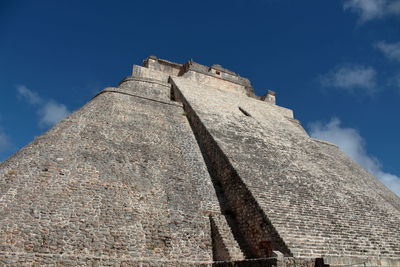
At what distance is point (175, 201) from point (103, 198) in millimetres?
1584

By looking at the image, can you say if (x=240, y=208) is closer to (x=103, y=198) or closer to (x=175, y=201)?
(x=175, y=201)

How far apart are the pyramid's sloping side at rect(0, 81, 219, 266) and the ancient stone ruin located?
2cm

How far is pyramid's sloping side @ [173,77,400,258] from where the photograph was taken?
6.28 metres

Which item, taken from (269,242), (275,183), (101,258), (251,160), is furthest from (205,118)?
(101,258)

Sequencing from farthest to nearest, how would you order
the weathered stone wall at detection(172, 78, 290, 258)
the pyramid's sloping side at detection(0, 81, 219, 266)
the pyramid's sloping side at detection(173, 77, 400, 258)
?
the pyramid's sloping side at detection(173, 77, 400, 258), the weathered stone wall at detection(172, 78, 290, 258), the pyramid's sloping side at detection(0, 81, 219, 266)

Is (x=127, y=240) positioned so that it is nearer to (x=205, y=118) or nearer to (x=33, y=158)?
(x=33, y=158)

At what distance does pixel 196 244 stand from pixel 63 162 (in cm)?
348

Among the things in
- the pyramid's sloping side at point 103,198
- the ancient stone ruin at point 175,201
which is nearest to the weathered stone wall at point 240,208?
the ancient stone ruin at point 175,201

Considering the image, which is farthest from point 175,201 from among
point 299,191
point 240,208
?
point 299,191

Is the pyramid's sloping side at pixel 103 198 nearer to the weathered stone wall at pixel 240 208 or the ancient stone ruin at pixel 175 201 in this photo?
the ancient stone ruin at pixel 175 201

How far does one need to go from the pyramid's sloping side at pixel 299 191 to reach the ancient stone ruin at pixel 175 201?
0.04 m

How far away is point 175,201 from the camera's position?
7.15 m

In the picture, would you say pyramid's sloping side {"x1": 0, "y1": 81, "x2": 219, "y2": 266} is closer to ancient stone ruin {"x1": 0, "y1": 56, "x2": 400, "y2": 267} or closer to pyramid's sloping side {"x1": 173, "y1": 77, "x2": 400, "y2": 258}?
ancient stone ruin {"x1": 0, "y1": 56, "x2": 400, "y2": 267}

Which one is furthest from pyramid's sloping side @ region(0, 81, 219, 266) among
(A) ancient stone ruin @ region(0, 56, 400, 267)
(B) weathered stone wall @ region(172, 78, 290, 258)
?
(B) weathered stone wall @ region(172, 78, 290, 258)
